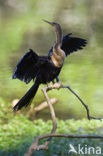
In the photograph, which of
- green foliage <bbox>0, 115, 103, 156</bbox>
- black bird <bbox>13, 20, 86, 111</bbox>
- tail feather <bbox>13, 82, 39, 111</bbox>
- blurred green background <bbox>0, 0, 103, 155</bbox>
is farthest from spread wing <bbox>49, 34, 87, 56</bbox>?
blurred green background <bbox>0, 0, 103, 155</bbox>

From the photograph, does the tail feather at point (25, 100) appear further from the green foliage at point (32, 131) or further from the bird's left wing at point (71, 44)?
the green foliage at point (32, 131)

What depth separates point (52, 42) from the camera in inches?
297

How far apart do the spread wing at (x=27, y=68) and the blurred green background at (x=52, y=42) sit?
1.99m

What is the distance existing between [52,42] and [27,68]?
5.51 metres

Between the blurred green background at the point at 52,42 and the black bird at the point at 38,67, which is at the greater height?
the blurred green background at the point at 52,42

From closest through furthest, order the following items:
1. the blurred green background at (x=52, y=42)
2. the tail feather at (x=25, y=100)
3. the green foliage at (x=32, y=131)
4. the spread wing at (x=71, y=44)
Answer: the tail feather at (x=25, y=100)
the spread wing at (x=71, y=44)
the green foliage at (x=32, y=131)
the blurred green background at (x=52, y=42)

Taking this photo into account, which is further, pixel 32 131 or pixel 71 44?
pixel 32 131

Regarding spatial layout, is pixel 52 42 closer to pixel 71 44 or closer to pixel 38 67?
pixel 71 44

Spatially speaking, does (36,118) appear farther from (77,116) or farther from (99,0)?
(99,0)

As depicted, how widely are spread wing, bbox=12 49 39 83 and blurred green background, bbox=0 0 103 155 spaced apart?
78.2 inches

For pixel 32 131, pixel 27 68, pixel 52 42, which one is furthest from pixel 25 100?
pixel 52 42

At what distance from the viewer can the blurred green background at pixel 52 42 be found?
4574 mm

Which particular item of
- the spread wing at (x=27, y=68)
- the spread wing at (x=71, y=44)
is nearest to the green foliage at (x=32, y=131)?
the spread wing at (x=71, y=44)

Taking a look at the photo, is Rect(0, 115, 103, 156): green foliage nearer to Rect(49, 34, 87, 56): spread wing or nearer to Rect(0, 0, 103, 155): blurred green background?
Rect(0, 0, 103, 155): blurred green background
